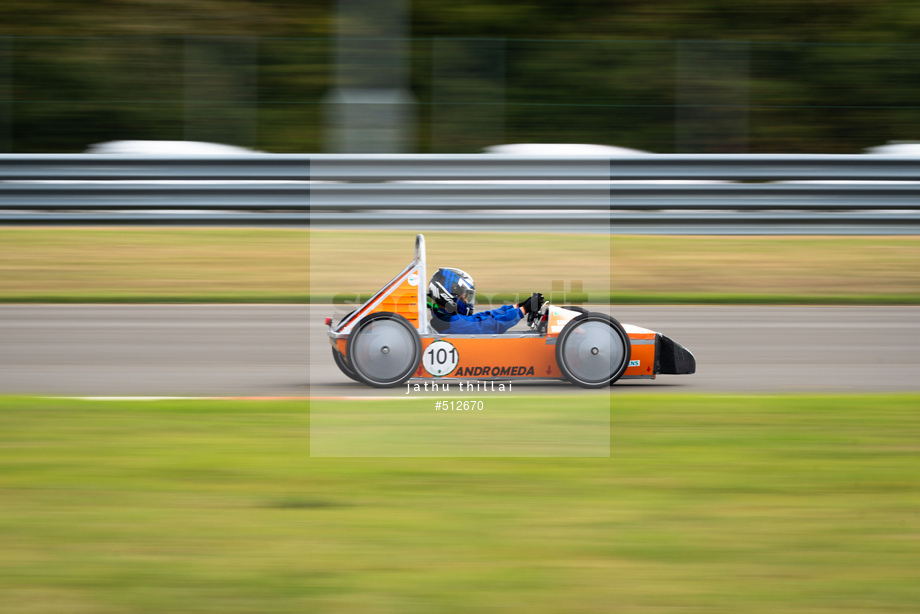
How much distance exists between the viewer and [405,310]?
6.91 meters

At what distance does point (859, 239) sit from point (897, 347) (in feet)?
16.4

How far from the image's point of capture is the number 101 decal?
690cm

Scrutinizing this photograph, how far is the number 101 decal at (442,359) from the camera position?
6.90 m

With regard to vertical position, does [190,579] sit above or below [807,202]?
below

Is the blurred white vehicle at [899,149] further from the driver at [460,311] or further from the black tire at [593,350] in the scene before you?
the driver at [460,311]

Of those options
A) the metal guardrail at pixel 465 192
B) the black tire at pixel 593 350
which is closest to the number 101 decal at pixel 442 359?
the black tire at pixel 593 350

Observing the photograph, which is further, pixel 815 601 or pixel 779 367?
pixel 779 367

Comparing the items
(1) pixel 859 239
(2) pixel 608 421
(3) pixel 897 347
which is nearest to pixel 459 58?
(1) pixel 859 239

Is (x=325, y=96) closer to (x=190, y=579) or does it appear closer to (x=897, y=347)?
(x=897, y=347)

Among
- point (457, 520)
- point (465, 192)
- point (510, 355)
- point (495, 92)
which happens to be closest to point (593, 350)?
point (510, 355)

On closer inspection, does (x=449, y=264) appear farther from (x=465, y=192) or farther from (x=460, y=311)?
(x=460, y=311)

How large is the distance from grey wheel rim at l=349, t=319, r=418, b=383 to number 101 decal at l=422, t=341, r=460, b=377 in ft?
0.31

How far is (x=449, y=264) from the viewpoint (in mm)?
12383

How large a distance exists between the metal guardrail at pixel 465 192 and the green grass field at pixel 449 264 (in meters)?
0.25
